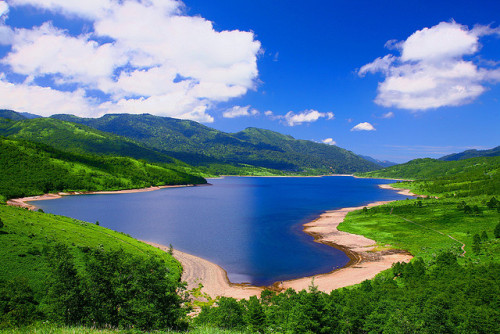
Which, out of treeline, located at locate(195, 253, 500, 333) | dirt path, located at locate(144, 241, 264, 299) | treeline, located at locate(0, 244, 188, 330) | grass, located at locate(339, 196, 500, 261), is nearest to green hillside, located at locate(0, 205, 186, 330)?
treeline, located at locate(0, 244, 188, 330)

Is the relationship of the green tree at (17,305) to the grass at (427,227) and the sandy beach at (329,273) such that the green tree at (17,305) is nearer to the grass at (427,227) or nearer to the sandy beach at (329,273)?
the sandy beach at (329,273)

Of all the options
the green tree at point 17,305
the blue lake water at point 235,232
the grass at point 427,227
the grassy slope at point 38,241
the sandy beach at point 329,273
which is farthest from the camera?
the grass at point 427,227

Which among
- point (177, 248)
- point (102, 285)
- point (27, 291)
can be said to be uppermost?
point (102, 285)

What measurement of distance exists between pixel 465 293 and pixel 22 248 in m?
64.8

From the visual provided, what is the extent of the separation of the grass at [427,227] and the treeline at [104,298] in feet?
197

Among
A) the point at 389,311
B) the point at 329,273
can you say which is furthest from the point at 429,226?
the point at 389,311

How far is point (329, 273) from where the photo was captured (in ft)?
201

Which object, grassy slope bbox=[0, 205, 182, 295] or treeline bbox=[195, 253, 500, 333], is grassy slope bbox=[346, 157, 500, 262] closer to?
treeline bbox=[195, 253, 500, 333]

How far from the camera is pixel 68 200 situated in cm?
15775

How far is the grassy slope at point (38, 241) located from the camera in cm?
3862

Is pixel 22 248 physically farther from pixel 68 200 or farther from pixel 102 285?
pixel 68 200

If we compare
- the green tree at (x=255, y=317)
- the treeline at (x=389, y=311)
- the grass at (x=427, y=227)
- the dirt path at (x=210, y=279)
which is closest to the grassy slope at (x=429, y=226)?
the grass at (x=427, y=227)

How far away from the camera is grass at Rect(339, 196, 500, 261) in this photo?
67.6 meters

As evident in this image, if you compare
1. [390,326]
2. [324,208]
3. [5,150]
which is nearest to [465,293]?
[390,326]
